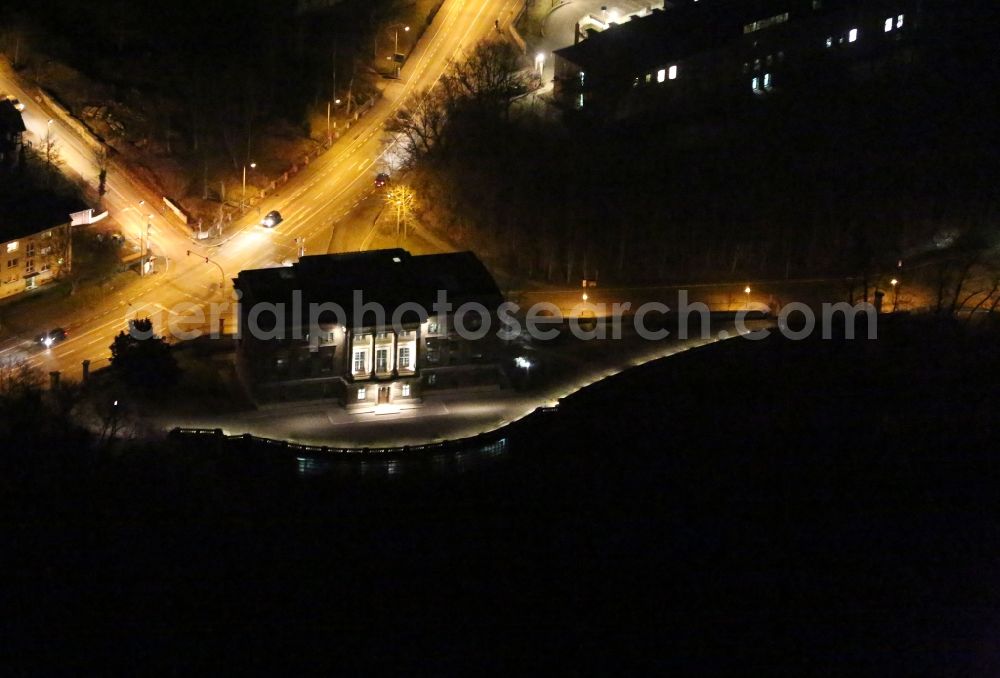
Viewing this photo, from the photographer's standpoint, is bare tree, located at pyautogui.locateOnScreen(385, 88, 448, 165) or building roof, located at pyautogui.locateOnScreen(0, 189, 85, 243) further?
bare tree, located at pyautogui.locateOnScreen(385, 88, 448, 165)

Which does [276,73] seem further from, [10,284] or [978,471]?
[978,471]

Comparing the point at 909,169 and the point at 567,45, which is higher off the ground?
the point at 567,45

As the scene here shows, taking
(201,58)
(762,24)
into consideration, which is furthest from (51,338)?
(762,24)

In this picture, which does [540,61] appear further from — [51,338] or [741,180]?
[51,338]

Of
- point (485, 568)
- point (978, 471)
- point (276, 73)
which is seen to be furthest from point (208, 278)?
point (978, 471)

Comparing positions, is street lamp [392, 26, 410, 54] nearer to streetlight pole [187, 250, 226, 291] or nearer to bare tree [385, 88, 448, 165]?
bare tree [385, 88, 448, 165]

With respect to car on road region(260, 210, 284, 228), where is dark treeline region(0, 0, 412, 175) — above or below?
above

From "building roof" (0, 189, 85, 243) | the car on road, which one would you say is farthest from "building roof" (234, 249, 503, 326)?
"building roof" (0, 189, 85, 243)
